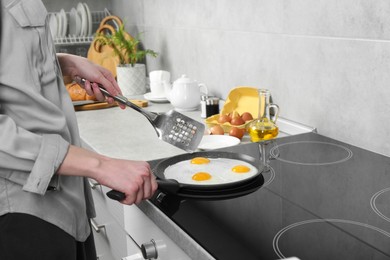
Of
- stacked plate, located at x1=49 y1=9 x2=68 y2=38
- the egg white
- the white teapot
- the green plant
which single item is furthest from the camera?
stacked plate, located at x1=49 y1=9 x2=68 y2=38

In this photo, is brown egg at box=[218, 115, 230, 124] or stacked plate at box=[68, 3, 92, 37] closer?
brown egg at box=[218, 115, 230, 124]

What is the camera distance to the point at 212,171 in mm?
1152

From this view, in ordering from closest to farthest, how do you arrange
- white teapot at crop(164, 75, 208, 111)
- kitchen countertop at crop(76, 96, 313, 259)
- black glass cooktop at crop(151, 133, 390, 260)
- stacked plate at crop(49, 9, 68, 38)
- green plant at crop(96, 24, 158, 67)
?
black glass cooktop at crop(151, 133, 390, 260), kitchen countertop at crop(76, 96, 313, 259), white teapot at crop(164, 75, 208, 111), green plant at crop(96, 24, 158, 67), stacked plate at crop(49, 9, 68, 38)

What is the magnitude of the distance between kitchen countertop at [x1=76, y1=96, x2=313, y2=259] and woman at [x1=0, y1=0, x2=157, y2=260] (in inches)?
→ 5.2

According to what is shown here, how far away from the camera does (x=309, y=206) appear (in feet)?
3.35

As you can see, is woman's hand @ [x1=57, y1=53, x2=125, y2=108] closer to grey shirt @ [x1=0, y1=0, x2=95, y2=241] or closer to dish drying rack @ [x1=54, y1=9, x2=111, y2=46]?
grey shirt @ [x1=0, y1=0, x2=95, y2=241]

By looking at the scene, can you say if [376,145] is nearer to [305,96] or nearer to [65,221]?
[305,96]

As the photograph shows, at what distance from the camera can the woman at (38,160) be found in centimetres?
92

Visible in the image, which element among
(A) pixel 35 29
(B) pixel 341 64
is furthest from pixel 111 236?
(B) pixel 341 64

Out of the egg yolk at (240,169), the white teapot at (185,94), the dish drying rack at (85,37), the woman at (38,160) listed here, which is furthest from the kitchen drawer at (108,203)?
Answer: the dish drying rack at (85,37)

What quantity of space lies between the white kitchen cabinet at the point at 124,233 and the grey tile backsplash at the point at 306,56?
625 mm

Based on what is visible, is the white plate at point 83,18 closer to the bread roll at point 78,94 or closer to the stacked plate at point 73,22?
the stacked plate at point 73,22

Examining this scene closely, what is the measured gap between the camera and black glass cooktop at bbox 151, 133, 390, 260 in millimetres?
840

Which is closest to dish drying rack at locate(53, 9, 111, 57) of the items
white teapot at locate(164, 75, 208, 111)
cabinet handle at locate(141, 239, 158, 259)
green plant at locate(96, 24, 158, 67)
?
green plant at locate(96, 24, 158, 67)
